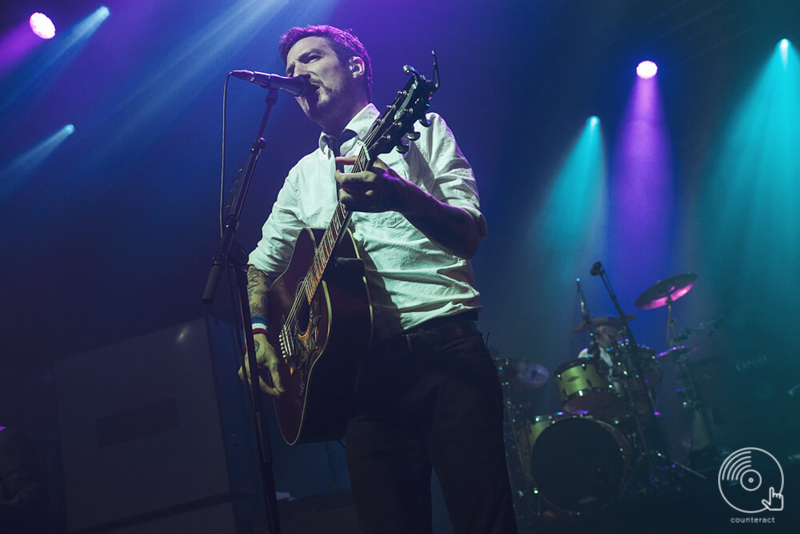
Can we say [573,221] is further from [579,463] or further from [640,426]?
[579,463]

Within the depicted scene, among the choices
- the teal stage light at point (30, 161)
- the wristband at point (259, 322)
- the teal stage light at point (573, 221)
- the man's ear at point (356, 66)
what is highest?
the teal stage light at point (30, 161)

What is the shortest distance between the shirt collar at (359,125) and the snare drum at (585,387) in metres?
4.48

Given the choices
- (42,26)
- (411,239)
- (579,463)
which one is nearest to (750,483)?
(579,463)

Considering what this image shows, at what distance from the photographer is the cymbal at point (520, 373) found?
591 centimetres

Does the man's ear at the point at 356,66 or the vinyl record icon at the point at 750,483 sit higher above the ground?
the man's ear at the point at 356,66

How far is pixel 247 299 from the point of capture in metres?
1.91

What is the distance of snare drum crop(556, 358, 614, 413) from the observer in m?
5.82

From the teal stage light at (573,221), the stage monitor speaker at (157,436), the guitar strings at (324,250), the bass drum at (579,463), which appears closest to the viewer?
the guitar strings at (324,250)

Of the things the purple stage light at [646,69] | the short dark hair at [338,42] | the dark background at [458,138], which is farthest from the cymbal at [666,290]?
the short dark hair at [338,42]

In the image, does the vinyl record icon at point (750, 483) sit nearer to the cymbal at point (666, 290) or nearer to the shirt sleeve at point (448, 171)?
the cymbal at point (666, 290)

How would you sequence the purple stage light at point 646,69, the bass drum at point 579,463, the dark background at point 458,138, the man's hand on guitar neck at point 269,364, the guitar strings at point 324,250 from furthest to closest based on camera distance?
1. the purple stage light at point 646,69
2. the bass drum at point 579,463
3. the dark background at point 458,138
4. the man's hand on guitar neck at point 269,364
5. the guitar strings at point 324,250

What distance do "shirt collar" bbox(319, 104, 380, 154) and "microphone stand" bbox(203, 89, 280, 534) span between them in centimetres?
26

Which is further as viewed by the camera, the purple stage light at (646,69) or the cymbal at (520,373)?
the purple stage light at (646,69)

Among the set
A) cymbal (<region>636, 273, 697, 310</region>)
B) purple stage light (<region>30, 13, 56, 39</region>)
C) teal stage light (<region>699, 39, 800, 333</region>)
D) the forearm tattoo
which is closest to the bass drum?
cymbal (<region>636, 273, 697, 310</region>)
